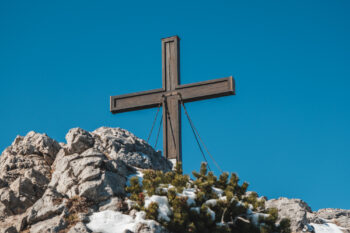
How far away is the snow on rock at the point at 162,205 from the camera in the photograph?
1017 cm

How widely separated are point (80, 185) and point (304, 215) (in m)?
5.56

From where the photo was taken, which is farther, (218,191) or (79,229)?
(218,191)

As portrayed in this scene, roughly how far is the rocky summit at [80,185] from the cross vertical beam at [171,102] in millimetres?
709

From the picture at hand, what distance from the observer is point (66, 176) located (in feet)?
38.7

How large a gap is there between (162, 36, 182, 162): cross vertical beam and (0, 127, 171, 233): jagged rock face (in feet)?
2.29

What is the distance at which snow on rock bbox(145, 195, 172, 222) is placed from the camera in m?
10.2

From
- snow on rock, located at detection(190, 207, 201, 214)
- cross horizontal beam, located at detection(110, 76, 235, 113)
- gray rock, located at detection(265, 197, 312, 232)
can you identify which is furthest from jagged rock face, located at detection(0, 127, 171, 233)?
gray rock, located at detection(265, 197, 312, 232)

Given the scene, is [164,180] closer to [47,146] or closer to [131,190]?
[131,190]

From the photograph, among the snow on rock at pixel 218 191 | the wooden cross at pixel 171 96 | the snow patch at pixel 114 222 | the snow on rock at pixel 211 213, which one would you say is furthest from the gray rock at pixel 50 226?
the wooden cross at pixel 171 96

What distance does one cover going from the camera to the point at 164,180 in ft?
37.6

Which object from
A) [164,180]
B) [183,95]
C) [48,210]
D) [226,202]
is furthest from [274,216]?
[183,95]

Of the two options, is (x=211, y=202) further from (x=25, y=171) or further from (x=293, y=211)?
(x=25, y=171)

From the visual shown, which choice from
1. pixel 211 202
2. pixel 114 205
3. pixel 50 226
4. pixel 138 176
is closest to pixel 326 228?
pixel 211 202

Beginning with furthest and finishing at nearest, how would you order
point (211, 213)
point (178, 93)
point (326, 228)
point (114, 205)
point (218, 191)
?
point (178, 93) → point (326, 228) → point (218, 191) → point (114, 205) → point (211, 213)
